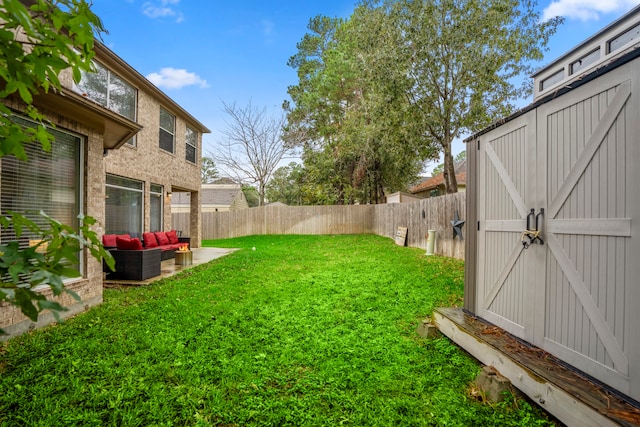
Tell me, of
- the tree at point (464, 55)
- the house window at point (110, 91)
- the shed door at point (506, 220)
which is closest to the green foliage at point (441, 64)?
the tree at point (464, 55)

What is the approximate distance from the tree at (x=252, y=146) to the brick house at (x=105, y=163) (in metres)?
7.42

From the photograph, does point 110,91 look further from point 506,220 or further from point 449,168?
point 449,168

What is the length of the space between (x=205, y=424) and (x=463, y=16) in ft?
42.3

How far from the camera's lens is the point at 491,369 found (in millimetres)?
2625

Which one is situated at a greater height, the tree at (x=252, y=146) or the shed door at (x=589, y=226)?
the tree at (x=252, y=146)

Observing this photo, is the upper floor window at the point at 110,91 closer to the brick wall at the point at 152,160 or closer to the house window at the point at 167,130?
the brick wall at the point at 152,160

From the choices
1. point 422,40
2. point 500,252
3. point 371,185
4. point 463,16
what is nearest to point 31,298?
point 500,252

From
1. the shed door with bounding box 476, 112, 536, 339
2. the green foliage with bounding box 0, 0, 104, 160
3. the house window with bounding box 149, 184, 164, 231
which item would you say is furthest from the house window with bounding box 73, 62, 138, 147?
the shed door with bounding box 476, 112, 536, 339

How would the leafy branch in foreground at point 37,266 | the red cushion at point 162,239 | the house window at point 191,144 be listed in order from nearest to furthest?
the leafy branch in foreground at point 37,266 → the red cushion at point 162,239 → the house window at point 191,144

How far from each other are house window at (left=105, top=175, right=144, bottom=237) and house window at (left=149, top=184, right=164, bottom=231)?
0.58 m

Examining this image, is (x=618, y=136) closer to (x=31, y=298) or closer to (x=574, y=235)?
(x=574, y=235)

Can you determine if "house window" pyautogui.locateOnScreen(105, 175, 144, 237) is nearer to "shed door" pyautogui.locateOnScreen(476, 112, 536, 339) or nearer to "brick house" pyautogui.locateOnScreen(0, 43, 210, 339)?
"brick house" pyautogui.locateOnScreen(0, 43, 210, 339)

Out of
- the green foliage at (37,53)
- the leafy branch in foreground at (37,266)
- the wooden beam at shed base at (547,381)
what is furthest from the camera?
the wooden beam at shed base at (547,381)

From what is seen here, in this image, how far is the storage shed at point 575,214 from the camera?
1.94 meters
